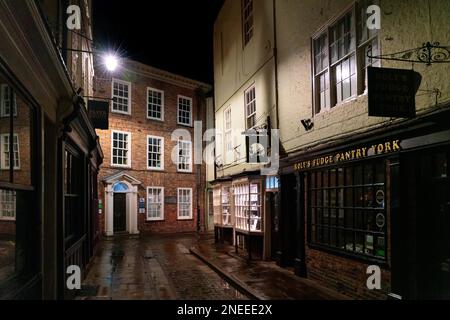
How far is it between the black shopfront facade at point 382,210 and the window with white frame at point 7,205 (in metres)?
5.70

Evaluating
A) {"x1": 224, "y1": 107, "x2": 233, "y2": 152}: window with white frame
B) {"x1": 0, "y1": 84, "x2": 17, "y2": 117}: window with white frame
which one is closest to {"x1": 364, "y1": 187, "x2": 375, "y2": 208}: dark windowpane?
{"x1": 0, "y1": 84, "x2": 17, "y2": 117}: window with white frame

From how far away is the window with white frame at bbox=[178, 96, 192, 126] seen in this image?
80.9 feet

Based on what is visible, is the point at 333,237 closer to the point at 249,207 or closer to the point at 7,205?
the point at 249,207

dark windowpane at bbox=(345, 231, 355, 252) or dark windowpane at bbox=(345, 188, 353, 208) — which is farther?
dark windowpane at bbox=(345, 188, 353, 208)

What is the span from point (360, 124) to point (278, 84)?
4357 mm

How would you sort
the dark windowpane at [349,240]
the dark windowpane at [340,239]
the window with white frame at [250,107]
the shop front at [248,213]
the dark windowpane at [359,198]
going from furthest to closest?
the window with white frame at [250,107] < the shop front at [248,213] < the dark windowpane at [340,239] < the dark windowpane at [349,240] < the dark windowpane at [359,198]

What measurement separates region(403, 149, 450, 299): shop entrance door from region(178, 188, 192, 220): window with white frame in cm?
1879

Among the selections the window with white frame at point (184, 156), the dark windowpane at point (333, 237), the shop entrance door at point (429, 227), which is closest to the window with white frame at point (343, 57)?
the shop entrance door at point (429, 227)

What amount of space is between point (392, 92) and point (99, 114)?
9.20 meters

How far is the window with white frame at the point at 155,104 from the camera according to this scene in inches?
911

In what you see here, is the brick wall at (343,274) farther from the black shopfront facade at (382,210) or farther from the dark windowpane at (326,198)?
the dark windowpane at (326,198)

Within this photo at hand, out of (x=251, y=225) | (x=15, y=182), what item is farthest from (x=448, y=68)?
(x=251, y=225)

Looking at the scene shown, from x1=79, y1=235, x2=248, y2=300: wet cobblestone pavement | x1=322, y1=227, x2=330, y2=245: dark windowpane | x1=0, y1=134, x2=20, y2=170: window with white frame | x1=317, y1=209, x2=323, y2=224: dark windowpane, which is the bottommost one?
x1=79, y1=235, x2=248, y2=300: wet cobblestone pavement

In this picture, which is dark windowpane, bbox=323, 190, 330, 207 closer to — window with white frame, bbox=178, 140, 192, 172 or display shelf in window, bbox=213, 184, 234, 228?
display shelf in window, bbox=213, 184, 234, 228
